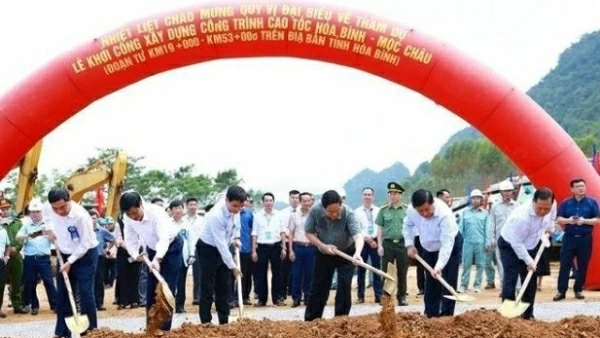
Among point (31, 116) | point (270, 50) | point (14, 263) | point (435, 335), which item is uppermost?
point (270, 50)

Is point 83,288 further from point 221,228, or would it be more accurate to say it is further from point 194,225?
point 194,225

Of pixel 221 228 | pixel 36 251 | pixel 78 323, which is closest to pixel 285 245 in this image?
pixel 36 251

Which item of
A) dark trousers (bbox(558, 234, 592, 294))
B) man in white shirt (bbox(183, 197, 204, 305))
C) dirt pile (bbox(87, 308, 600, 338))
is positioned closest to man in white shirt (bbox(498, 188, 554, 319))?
dirt pile (bbox(87, 308, 600, 338))

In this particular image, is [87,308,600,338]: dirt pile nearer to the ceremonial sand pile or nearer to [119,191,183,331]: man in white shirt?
the ceremonial sand pile

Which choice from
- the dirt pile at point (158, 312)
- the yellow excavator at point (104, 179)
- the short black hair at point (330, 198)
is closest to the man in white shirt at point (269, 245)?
the short black hair at point (330, 198)

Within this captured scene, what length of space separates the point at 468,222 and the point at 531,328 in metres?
6.12

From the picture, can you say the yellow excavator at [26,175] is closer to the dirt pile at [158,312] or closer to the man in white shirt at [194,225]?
the man in white shirt at [194,225]

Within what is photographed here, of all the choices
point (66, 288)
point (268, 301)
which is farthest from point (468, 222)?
point (66, 288)

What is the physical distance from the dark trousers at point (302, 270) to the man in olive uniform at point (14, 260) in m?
3.62

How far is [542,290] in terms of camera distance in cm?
1280

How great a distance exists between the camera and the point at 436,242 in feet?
27.5

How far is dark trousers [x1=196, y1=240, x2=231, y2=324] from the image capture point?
844 cm

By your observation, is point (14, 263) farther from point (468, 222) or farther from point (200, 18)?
point (468, 222)

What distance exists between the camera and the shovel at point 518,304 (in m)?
7.70
